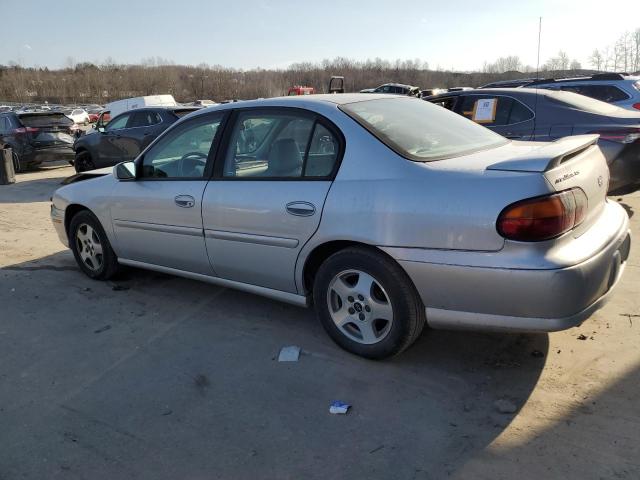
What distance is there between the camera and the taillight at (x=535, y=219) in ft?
8.54

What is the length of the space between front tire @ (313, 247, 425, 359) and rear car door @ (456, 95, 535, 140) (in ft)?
14.6

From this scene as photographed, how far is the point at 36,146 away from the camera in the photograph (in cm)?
1363

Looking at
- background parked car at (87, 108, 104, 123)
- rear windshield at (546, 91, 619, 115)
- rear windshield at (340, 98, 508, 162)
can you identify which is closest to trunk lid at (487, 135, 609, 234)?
rear windshield at (340, 98, 508, 162)

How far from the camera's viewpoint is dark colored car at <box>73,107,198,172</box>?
447 inches

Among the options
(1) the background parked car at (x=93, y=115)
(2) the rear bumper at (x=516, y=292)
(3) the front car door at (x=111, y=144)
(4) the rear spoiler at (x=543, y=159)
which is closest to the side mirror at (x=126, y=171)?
(2) the rear bumper at (x=516, y=292)

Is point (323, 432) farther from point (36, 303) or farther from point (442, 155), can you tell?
point (36, 303)

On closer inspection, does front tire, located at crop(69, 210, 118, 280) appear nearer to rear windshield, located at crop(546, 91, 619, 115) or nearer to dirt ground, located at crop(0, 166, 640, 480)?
dirt ground, located at crop(0, 166, 640, 480)

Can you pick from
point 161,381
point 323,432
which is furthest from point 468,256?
point 161,381

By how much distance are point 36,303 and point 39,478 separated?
2.55m

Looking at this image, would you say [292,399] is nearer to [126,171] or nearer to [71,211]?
[126,171]

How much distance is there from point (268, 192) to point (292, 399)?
1.33 meters

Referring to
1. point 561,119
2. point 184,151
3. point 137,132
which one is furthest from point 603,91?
point 137,132

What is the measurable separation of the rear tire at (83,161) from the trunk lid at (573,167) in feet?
37.4

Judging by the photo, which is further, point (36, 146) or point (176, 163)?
point (36, 146)
